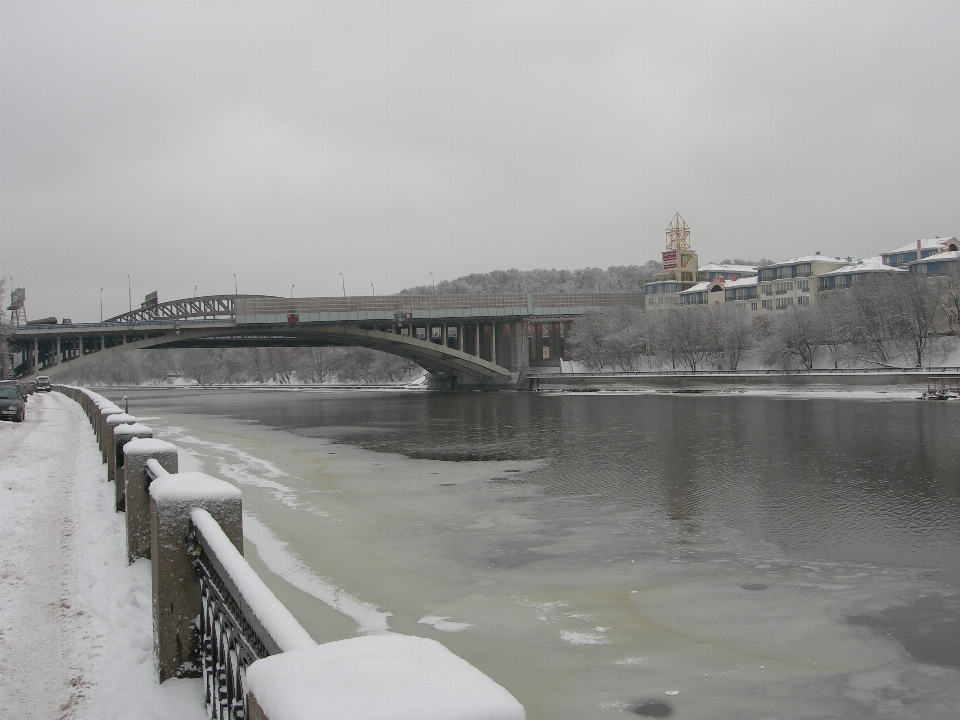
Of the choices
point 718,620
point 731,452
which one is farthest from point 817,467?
point 718,620

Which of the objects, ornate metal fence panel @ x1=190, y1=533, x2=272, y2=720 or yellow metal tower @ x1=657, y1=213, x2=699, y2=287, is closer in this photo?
ornate metal fence panel @ x1=190, y1=533, x2=272, y2=720

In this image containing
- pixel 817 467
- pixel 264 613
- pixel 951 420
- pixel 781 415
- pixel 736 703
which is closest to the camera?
pixel 264 613

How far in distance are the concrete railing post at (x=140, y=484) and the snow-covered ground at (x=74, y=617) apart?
255mm

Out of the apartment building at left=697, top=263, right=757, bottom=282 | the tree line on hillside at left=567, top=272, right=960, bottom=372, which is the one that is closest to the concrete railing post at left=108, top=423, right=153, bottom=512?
the tree line on hillside at left=567, top=272, right=960, bottom=372

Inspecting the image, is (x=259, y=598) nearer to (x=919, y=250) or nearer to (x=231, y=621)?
(x=231, y=621)

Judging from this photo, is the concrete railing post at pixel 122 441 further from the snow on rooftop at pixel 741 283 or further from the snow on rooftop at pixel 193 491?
the snow on rooftop at pixel 741 283

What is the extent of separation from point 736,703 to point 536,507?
9.18 meters

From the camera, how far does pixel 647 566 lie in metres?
10.9

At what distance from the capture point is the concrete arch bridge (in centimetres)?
7212

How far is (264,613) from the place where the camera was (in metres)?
3.26

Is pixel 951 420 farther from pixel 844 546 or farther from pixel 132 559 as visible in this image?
pixel 132 559

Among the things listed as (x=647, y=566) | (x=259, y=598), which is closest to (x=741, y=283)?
(x=647, y=566)

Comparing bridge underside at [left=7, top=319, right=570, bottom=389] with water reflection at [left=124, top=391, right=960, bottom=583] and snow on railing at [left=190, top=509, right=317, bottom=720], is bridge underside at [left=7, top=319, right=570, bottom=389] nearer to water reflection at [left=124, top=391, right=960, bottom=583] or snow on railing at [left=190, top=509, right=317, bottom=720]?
water reflection at [left=124, top=391, right=960, bottom=583]

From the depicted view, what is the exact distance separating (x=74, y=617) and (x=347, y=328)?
69.0 m
